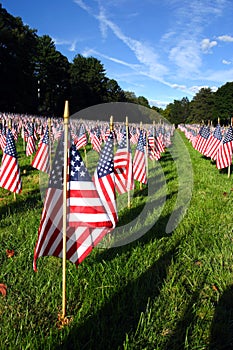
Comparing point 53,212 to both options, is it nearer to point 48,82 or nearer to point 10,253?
point 10,253

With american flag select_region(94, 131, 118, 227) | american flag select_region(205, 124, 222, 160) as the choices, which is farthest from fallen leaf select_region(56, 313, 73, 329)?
american flag select_region(205, 124, 222, 160)

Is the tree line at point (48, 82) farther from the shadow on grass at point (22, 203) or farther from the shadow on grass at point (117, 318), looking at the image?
the shadow on grass at point (117, 318)

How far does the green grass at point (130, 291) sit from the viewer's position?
2801 mm

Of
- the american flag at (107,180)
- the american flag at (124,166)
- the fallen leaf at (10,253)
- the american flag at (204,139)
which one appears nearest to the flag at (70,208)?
the fallen leaf at (10,253)

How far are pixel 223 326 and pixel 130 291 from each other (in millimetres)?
1012

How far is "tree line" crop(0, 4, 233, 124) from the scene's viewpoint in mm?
51781

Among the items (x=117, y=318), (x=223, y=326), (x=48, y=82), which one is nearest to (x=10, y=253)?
(x=117, y=318)

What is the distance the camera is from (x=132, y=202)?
7.37 meters

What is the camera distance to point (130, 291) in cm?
348

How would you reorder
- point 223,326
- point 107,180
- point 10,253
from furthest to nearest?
point 107,180 < point 10,253 < point 223,326

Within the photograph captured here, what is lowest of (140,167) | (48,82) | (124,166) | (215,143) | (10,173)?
(10,173)

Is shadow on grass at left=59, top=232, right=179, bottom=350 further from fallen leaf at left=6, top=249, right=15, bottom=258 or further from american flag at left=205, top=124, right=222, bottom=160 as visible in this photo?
american flag at left=205, top=124, right=222, bottom=160

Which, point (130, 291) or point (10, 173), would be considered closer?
point (130, 291)

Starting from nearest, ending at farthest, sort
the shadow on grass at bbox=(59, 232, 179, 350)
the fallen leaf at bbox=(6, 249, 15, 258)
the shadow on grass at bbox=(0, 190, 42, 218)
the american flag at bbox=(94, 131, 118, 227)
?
the shadow on grass at bbox=(59, 232, 179, 350), the fallen leaf at bbox=(6, 249, 15, 258), the american flag at bbox=(94, 131, 118, 227), the shadow on grass at bbox=(0, 190, 42, 218)
